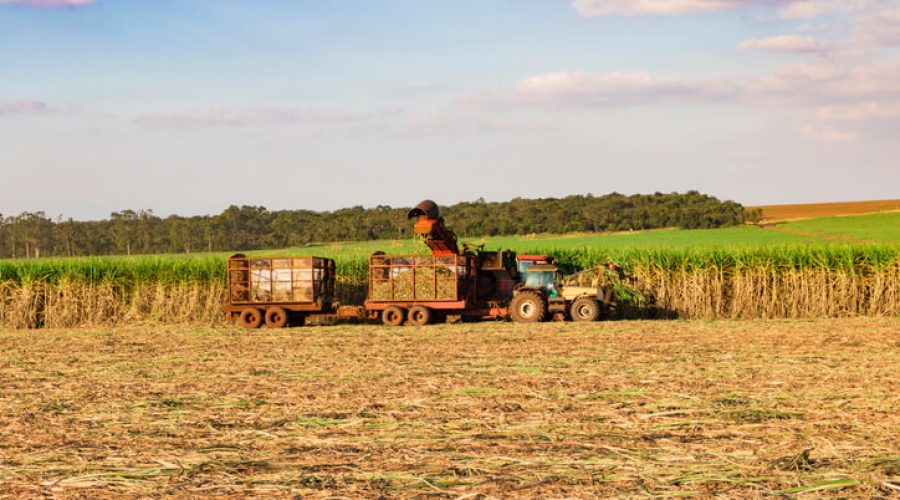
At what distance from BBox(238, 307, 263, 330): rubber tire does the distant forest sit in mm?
27504

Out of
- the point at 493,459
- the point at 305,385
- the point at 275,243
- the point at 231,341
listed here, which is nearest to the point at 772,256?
the point at 231,341

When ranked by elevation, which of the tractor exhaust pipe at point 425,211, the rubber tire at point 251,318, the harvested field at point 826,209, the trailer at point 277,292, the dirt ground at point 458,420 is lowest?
the dirt ground at point 458,420

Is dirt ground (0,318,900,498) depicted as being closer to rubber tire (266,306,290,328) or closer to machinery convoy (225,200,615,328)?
machinery convoy (225,200,615,328)

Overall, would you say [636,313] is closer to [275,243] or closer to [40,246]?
[275,243]

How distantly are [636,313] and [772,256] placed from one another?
4.30m

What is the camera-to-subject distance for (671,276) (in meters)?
27.5

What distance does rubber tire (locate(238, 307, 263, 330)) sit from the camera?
2411 centimetres

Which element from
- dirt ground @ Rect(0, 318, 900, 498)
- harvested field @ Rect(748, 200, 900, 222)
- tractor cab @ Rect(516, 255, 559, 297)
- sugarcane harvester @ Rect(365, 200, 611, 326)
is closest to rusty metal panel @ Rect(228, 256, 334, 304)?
sugarcane harvester @ Rect(365, 200, 611, 326)

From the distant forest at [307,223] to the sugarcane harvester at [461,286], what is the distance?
27879 millimetres

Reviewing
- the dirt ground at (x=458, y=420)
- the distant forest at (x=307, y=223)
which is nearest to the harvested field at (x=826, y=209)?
the distant forest at (x=307, y=223)

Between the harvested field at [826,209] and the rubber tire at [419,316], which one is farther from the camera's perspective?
the harvested field at [826,209]

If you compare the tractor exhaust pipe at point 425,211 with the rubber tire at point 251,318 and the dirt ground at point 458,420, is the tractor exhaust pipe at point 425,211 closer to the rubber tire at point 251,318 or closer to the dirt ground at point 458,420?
the rubber tire at point 251,318

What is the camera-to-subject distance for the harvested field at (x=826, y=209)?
7378 centimetres

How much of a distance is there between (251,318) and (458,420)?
48.5 feet
